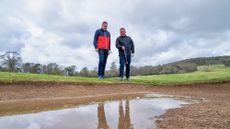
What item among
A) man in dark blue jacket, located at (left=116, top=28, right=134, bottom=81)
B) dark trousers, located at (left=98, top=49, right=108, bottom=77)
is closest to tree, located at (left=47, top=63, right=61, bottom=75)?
man in dark blue jacket, located at (left=116, top=28, right=134, bottom=81)

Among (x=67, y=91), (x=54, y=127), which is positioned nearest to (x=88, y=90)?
(x=67, y=91)

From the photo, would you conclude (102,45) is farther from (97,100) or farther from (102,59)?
(97,100)

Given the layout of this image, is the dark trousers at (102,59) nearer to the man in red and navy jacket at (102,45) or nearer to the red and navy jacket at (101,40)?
the man in red and navy jacket at (102,45)

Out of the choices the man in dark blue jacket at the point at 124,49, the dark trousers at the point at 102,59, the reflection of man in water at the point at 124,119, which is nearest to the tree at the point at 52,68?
the man in dark blue jacket at the point at 124,49

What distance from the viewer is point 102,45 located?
14.1 metres

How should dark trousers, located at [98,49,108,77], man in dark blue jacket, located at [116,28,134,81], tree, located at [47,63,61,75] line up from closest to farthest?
dark trousers, located at [98,49,108,77] → man in dark blue jacket, located at [116,28,134,81] → tree, located at [47,63,61,75]

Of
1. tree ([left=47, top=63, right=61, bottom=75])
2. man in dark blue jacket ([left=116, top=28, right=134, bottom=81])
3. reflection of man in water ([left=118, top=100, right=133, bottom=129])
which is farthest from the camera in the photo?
tree ([left=47, top=63, right=61, bottom=75])

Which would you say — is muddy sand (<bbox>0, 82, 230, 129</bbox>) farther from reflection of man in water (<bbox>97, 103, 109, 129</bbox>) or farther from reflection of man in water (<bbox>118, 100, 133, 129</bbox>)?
reflection of man in water (<bbox>97, 103, 109, 129</bbox>)

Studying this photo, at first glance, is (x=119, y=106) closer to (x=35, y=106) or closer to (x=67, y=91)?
(x=35, y=106)

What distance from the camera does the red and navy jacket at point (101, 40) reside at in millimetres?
14142

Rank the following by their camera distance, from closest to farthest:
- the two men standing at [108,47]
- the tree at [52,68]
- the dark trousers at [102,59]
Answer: the dark trousers at [102,59], the two men standing at [108,47], the tree at [52,68]

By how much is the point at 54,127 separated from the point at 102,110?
2.03m

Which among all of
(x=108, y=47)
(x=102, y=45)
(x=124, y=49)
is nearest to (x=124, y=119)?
(x=102, y=45)

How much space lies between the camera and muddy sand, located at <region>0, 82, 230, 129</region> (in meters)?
Answer: 5.36
